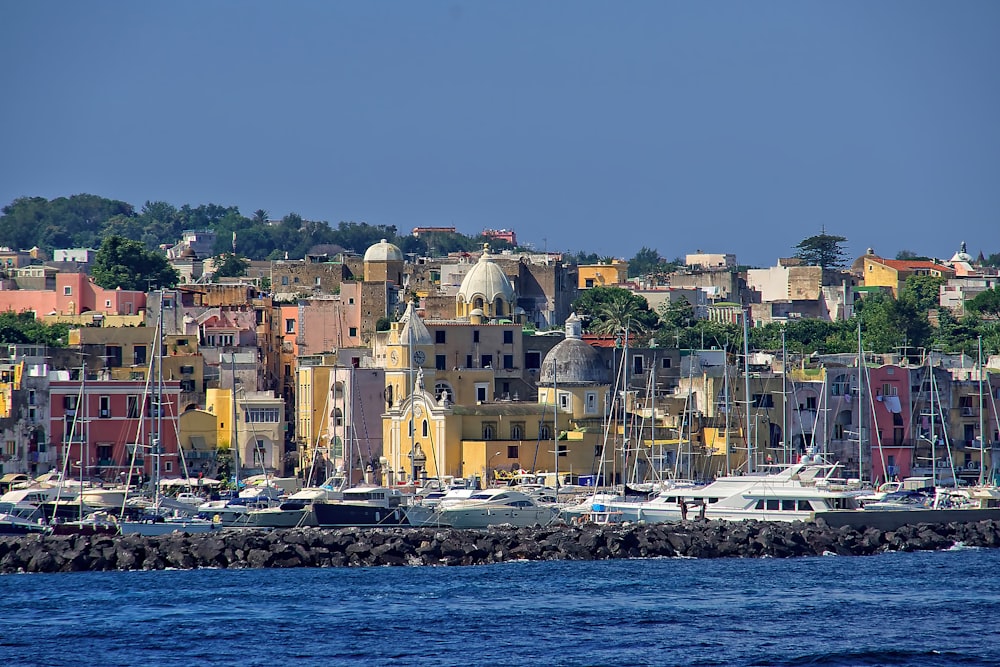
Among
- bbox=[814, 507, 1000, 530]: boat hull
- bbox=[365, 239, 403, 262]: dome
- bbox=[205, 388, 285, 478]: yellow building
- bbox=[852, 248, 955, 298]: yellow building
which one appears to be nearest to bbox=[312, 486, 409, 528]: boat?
bbox=[814, 507, 1000, 530]: boat hull

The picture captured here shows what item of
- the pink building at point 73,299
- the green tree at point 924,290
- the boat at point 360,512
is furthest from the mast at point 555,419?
the green tree at point 924,290

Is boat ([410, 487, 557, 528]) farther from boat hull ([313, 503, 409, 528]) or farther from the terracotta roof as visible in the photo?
the terracotta roof

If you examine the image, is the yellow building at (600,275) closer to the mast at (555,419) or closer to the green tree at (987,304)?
the green tree at (987,304)

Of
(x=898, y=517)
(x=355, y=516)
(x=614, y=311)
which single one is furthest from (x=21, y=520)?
(x=614, y=311)

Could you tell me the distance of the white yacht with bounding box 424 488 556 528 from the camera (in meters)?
66.6

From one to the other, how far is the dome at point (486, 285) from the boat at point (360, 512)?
80.8 feet

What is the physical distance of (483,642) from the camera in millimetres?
45688

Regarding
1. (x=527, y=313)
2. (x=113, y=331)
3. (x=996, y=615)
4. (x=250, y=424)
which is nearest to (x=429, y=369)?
(x=250, y=424)

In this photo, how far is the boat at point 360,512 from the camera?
66188mm

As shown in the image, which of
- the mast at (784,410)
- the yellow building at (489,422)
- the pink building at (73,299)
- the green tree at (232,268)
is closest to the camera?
the yellow building at (489,422)

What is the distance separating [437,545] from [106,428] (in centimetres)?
2133

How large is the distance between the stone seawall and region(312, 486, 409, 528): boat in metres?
1.53

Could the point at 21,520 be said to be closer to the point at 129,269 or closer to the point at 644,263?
the point at 129,269

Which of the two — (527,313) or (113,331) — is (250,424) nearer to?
(113,331)
